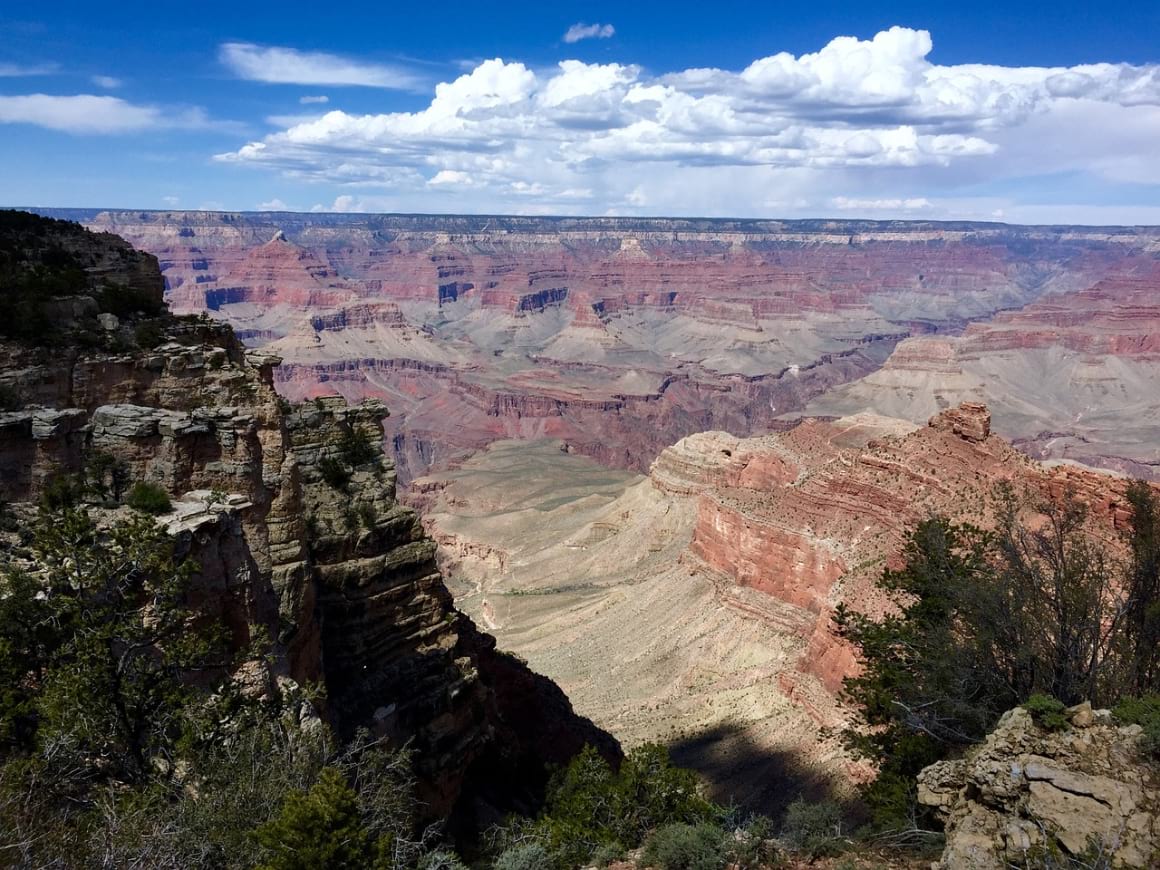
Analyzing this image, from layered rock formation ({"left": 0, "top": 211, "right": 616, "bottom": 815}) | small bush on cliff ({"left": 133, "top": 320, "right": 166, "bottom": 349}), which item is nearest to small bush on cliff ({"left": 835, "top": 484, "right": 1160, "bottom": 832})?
layered rock formation ({"left": 0, "top": 211, "right": 616, "bottom": 815})

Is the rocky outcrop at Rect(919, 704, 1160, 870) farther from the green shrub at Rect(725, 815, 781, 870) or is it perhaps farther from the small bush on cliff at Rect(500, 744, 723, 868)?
the small bush on cliff at Rect(500, 744, 723, 868)

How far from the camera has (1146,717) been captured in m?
13.2

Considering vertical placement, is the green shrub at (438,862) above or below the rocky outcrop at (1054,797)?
below

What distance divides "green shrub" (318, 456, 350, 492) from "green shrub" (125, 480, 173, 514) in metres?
8.81

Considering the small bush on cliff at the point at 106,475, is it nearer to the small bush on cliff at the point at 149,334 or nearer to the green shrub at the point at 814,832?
the small bush on cliff at the point at 149,334

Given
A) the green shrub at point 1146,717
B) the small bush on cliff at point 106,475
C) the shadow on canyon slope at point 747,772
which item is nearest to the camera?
the green shrub at point 1146,717

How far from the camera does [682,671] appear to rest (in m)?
45.8

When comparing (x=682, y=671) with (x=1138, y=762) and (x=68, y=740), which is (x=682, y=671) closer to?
(x=1138, y=762)

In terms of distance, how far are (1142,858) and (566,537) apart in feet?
239

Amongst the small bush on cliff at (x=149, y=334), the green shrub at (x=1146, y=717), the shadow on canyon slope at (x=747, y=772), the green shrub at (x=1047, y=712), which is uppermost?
the small bush on cliff at (x=149, y=334)

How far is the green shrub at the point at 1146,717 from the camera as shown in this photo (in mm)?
12258

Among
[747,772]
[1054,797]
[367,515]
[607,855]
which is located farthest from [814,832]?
[747,772]

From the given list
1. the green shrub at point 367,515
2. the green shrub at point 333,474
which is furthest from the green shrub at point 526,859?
the green shrub at point 333,474

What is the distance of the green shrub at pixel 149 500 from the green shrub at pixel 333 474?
8.81 m
